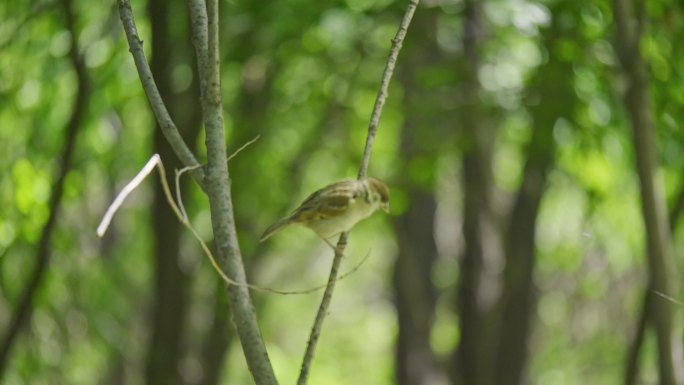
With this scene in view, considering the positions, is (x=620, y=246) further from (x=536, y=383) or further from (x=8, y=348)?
(x=8, y=348)

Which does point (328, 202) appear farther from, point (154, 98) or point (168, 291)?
point (168, 291)

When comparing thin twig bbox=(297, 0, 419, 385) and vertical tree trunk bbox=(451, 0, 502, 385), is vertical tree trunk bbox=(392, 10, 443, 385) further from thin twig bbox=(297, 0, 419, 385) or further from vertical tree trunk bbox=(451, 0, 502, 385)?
thin twig bbox=(297, 0, 419, 385)

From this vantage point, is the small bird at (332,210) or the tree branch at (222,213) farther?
the small bird at (332,210)

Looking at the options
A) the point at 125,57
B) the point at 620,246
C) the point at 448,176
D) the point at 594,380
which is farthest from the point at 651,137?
the point at 594,380

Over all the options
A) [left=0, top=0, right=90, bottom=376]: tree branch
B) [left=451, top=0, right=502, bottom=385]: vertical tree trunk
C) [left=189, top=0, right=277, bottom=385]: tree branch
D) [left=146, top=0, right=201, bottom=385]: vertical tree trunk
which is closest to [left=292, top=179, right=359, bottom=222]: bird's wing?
[left=189, top=0, right=277, bottom=385]: tree branch

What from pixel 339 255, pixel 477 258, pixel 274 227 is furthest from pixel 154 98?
pixel 477 258

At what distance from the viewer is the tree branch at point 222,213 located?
6.96ft

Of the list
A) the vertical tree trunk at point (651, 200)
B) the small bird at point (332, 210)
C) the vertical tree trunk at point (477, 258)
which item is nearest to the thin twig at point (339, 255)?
the small bird at point (332, 210)

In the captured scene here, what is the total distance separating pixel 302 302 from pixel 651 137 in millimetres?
8964

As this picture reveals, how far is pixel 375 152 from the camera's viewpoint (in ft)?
26.9

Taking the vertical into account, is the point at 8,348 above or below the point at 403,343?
above

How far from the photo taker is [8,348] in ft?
17.5

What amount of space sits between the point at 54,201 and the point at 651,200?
9.29 feet

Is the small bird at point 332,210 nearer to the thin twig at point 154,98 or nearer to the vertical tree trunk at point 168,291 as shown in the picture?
the thin twig at point 154,98
